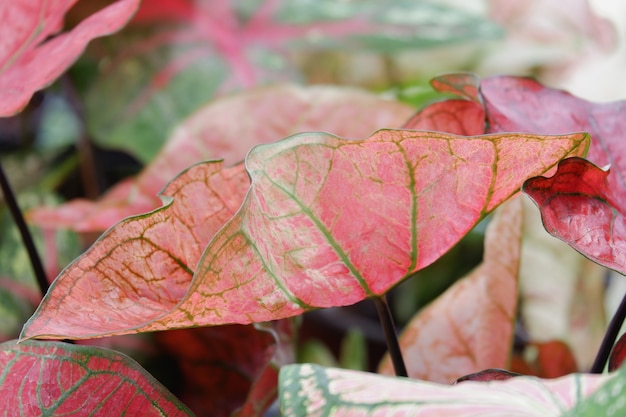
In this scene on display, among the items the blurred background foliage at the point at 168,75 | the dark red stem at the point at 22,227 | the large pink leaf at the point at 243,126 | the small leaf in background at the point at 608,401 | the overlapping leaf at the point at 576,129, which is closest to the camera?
the small leaf in background at the point at 608,401

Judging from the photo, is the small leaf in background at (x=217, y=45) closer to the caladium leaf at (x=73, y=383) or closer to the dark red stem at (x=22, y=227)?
the dark red stem at (x=22, y=227)

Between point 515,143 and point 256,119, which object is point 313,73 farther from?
point 515,143

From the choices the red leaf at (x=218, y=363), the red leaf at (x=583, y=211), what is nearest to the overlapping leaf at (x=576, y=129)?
the red leaf at (x=583, y=211)

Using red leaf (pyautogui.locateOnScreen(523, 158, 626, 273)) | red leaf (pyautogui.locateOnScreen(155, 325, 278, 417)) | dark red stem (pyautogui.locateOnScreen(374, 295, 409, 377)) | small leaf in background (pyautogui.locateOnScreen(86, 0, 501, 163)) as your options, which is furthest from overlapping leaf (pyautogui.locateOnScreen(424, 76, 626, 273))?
small leaf in background (pyautogui.locateOnScreen(86, 0, 501, 163))

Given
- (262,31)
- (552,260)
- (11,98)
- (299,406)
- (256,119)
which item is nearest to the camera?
(299,406)

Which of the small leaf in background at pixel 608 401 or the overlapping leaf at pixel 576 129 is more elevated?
the overlapping leaf at pixel 576 129

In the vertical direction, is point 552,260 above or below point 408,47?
below

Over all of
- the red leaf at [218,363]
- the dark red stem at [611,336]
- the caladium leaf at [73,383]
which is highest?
A: the caladium leaf at [73,383]

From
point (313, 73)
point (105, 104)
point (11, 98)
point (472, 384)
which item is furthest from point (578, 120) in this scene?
point (313, 73)
